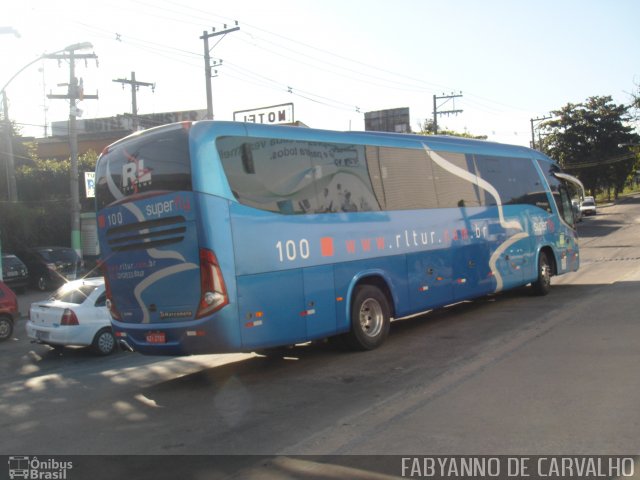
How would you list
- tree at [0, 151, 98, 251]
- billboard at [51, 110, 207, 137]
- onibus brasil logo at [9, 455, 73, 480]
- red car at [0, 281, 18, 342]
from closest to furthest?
onibus brasil logo at [9, 455, 73, 480], red car at [0, 281, 18, 342], tree at [0, 151, 98, 251], billboard at [51, 110, 207, 137]

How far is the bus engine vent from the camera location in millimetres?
7574

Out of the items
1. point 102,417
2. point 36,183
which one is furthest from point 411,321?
point 36,183

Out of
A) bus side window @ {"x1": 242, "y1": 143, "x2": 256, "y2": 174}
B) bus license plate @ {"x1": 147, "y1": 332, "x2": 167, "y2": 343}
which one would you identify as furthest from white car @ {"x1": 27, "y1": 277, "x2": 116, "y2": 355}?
bus side window @ {"x1": 242, "y1": 143, "x2": 256, "y2": 174}

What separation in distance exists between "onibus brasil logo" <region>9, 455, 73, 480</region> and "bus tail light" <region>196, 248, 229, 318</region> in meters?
2.37

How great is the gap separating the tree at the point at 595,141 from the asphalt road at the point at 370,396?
6358 cm

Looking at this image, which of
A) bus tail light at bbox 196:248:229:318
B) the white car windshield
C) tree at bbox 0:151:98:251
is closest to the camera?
bus tail light at bbox 196:248:229:318

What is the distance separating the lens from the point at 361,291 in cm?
924

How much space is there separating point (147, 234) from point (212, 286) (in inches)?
50.7

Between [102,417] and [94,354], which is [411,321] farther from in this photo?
[102,417]

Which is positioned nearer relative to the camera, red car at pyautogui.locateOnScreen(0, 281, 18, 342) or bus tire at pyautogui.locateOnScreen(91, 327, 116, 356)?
bus tire at pyautogui.locateOnScreen(91, 327, 116, 356)

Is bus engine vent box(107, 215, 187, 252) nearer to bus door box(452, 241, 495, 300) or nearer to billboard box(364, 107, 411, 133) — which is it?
bus door box(452, 241, 495, 300)

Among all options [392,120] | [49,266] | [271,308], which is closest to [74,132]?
[49,266]

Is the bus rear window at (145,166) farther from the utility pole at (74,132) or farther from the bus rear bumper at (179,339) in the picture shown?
the utility pole at (74,132)

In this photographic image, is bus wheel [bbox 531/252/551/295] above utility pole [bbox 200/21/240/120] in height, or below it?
below
